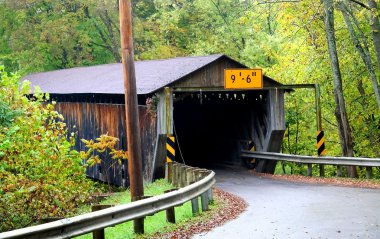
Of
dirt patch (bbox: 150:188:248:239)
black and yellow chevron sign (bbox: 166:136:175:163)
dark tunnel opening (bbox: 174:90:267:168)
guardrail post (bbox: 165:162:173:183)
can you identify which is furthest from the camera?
dark tunnel opening (bbox: 174:90:267:168)

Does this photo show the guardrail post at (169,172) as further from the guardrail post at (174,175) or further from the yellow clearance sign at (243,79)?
the yellow clearance sign at (243,79)

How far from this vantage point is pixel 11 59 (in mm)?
40875

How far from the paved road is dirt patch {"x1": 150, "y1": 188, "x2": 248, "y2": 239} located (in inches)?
7.1

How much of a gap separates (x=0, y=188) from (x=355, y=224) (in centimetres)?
686

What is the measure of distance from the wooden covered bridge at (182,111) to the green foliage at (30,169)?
3.46 m

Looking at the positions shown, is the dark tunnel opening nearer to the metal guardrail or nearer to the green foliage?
the metal guardrail

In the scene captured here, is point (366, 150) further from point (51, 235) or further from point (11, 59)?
point (11, 59)

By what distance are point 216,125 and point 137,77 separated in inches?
198

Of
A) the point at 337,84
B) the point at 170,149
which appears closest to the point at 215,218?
the point at 170,149

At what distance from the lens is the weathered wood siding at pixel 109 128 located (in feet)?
56.4

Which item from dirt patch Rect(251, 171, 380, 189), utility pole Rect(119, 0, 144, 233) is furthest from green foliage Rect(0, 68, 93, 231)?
dirt patch Rect(251, 171, 380, 189)

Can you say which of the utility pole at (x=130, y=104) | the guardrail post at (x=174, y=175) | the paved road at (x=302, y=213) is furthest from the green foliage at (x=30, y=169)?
the paved road at (x=302, y=213)

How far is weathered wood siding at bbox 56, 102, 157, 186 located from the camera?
17.2 m

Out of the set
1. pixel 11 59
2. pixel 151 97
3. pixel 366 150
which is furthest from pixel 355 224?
pixel 11 59
